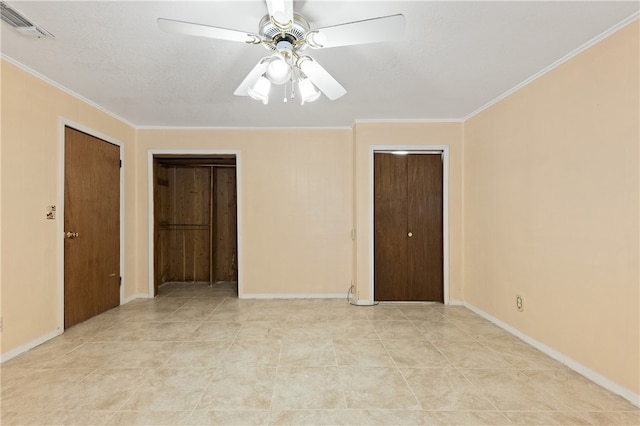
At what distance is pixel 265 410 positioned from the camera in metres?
1.70

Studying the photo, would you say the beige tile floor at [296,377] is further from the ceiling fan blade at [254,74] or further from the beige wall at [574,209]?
the ceiling fan blade at [254,74]

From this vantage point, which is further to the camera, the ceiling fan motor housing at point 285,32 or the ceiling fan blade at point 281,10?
the ceiling fan motor housing at point 285,32

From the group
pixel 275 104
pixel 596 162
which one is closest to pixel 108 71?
pixel 275 104

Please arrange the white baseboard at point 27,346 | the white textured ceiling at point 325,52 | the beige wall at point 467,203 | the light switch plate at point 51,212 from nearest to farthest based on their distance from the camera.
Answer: the white textured ceiling at point 325,52, the beige wall at point 467,203, the white baseboard at point 27,346, the light switch plate at point 51,212

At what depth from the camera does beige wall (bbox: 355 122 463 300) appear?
12.2 feet

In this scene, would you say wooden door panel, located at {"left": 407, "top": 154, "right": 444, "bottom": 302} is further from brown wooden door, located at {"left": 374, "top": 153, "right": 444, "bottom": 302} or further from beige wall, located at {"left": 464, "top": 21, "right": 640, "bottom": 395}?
beige wall, located at {"left": 464, "top": 21, "right": 640, "bottom": 395}

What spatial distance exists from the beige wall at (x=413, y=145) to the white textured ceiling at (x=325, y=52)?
1.32ft

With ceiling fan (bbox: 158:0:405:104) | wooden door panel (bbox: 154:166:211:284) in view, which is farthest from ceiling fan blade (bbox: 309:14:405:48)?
wooden door panel (bbox: 154:166:211:284)

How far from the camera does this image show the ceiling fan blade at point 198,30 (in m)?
1.39

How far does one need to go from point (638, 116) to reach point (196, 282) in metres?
5.56

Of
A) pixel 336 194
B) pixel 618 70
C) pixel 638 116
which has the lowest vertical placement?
pixel 336 194

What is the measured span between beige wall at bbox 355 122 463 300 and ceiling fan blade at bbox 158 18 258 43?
2.41m

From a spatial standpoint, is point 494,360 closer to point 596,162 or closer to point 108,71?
point 596,162

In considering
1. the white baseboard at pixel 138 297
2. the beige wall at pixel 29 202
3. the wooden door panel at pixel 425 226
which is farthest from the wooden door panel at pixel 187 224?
the wooden door panel at pixel 425 226
